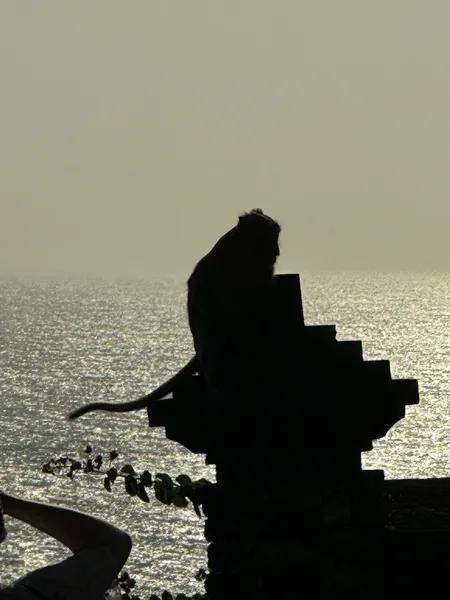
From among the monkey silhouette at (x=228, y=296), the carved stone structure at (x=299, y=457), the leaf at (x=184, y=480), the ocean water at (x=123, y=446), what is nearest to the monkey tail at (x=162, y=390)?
the monkey silhouette at (x=228, y=296)

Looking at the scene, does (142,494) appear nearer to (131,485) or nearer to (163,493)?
(163,493)

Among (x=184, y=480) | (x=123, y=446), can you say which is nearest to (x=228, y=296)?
(x=184, y=480)

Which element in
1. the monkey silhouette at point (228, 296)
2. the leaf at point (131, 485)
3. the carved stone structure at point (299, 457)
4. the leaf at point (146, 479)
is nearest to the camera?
→ the carved stone structure at point (299, 457)

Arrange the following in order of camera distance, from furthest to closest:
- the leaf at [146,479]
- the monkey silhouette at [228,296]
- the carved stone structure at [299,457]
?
the leaf at [146,479]
the monkey silhouette at [228,296]
the carved stone structure at [299,457]

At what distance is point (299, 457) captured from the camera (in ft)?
26.7

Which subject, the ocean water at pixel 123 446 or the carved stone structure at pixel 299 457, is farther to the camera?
the ocean water at pixel 123 446

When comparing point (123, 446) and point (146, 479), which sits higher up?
point (146, 479)

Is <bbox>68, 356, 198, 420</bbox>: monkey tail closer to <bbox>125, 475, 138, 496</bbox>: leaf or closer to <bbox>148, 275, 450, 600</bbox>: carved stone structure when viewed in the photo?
<bbox>148, 275, 450, 600</bbox>: carved stone structure

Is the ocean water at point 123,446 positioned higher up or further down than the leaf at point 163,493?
further down

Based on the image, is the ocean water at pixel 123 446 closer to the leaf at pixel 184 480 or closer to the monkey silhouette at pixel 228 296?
the leaf at pixel 184 480

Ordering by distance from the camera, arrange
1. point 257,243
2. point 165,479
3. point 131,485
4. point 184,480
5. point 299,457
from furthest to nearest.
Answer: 1. point 131,485
2. point 165,479
3. point 184,480
4. point 257,243
5. point 299,457

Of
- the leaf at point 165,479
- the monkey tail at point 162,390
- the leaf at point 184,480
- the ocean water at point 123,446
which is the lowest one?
the ocean water at point 123,446

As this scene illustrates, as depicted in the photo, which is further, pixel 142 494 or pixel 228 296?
pixel 142 494

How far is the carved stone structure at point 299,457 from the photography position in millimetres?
8133
